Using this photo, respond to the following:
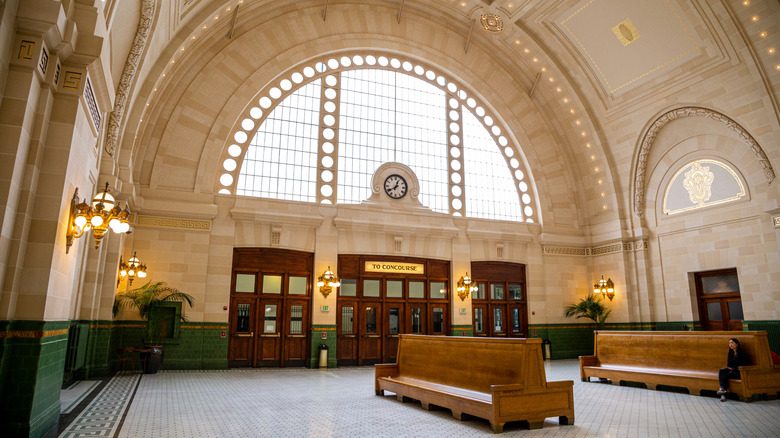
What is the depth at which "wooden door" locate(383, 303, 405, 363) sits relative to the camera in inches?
705

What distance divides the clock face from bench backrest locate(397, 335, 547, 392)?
8.69 metres

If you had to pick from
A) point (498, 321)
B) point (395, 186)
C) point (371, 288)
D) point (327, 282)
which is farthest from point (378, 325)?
point (395, 186)

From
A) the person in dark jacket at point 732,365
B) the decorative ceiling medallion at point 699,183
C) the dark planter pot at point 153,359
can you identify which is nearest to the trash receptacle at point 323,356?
the dark planter pot at point 153,359

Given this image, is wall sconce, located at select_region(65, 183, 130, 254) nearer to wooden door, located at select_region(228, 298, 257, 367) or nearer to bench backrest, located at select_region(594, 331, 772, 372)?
wooden door, located at select_region(228, 298, 257, 367)

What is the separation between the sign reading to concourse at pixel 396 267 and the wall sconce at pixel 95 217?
35.8 feet

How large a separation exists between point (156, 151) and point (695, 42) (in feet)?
59.0

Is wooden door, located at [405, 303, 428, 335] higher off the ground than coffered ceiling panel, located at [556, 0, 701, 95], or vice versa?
coffered ceiling panel, located at [556, 0, 701, 95]

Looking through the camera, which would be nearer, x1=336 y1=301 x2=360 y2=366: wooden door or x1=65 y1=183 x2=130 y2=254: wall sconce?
x1=65 y1=183 x2=130 y2=254: wall sconce

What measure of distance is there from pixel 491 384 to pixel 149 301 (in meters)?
10.6

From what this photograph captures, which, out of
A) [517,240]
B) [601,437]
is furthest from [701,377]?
[517,240]

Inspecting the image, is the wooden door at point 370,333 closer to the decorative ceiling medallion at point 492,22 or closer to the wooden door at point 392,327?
the wooden door at point 392,327

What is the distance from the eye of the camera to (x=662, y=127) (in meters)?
18.8

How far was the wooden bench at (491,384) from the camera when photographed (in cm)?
724

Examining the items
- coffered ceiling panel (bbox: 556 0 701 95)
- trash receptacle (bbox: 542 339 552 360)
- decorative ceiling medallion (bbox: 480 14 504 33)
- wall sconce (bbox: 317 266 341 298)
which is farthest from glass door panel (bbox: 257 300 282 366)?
coffered ceiling panel (bbox: 556 0 701 95)
